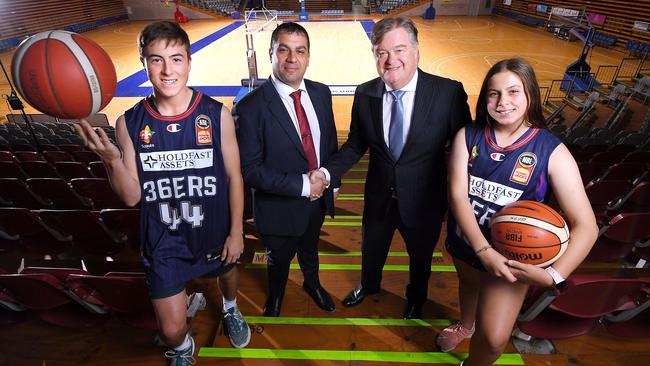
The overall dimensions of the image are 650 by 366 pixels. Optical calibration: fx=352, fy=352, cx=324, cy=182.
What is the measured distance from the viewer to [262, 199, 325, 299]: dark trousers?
2.43 metres

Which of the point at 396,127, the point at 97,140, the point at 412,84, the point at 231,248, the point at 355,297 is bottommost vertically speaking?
the point at 355,297

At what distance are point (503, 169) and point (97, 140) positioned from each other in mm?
1933

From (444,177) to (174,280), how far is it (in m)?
1.74

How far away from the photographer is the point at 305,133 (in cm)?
227

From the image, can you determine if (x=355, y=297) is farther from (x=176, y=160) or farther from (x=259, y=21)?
(x=259, y=21)

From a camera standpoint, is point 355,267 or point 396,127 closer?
point 396,127

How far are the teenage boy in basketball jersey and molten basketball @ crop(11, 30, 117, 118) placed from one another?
28cm

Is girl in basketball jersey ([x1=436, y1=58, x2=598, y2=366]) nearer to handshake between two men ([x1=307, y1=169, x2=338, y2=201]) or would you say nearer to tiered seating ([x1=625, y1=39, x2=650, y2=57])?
handshake between two men ([x1=307, y1=169, x2=338, y2=201])

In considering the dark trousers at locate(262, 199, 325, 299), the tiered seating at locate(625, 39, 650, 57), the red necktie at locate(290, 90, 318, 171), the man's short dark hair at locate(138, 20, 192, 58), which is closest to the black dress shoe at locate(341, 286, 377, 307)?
the dark trousers at locate(262, 199, 325, 299)

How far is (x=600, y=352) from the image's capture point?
2217 mm

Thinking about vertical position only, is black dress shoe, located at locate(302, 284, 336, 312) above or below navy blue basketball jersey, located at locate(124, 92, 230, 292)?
below

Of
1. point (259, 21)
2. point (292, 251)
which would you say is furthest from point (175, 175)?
point (259, 21)

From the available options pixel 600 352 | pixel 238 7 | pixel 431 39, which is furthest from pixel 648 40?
pixel 238 7

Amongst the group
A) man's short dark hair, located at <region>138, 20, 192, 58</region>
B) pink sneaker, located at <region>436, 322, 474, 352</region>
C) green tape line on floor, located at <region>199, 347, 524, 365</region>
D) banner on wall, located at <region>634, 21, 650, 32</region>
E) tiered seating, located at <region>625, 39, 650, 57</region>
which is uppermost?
man's short dark hair, located at <region>138, 20, 192, 58</region>
